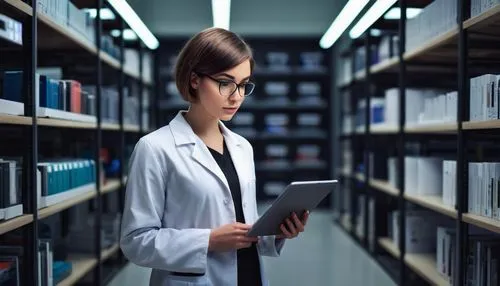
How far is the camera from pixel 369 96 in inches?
211

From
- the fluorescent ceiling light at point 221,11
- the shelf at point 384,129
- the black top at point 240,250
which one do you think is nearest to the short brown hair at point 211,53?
the black top at point 240,250

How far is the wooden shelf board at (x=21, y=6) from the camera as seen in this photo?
2.24 m

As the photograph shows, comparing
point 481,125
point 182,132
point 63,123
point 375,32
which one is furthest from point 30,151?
point 375,32

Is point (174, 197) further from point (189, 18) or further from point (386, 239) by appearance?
point (189, 18)

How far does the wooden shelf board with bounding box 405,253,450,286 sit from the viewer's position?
3.30 metres

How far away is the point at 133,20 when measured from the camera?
4.48m

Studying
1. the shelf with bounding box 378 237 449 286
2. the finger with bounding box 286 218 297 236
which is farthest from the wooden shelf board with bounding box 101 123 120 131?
the finger with bounding box 286 218 297 236

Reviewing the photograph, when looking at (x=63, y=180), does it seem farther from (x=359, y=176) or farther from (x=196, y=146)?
(x=359, y=176)

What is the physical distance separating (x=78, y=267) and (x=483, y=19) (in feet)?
9.54

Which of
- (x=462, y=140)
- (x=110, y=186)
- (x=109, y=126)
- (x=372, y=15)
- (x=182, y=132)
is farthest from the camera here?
(x=372, y=15)

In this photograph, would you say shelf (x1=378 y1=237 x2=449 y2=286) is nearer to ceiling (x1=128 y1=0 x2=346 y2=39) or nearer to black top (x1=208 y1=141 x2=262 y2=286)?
black top (x1=208 y1=141 x2=262 y2=286)

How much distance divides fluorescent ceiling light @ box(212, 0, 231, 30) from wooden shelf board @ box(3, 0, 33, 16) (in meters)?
1.85

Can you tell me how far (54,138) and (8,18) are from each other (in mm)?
Answer: 1533

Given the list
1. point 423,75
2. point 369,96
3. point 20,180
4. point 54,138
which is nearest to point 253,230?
point 20,180
